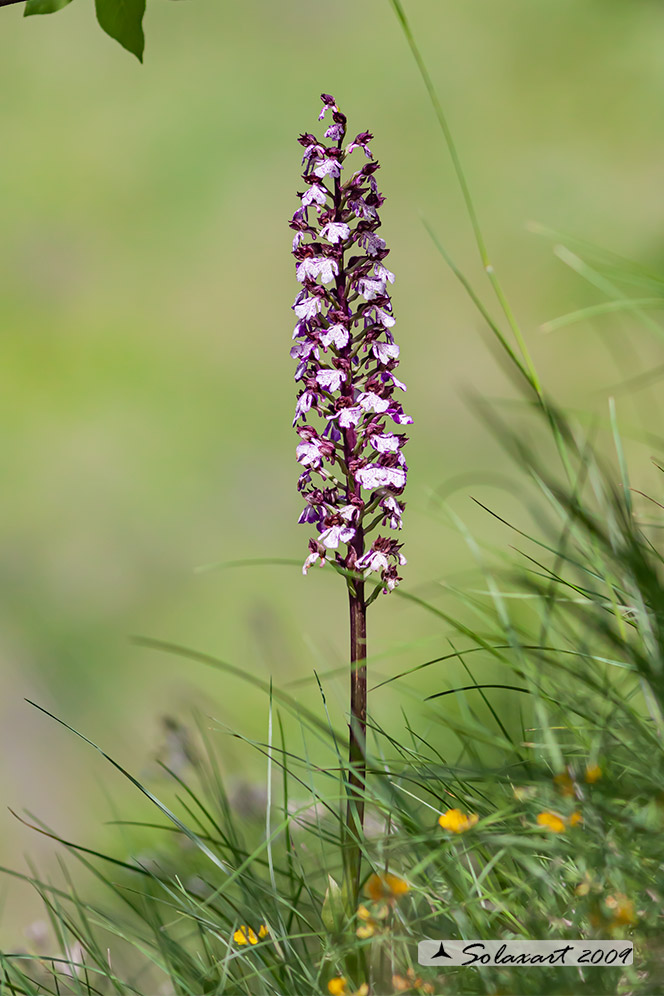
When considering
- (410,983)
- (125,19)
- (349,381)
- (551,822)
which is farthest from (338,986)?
(125,19)

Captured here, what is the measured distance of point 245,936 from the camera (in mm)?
544

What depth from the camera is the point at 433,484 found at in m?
2.63

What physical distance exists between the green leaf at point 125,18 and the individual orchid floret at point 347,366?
132 mm

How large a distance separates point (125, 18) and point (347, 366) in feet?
0.89

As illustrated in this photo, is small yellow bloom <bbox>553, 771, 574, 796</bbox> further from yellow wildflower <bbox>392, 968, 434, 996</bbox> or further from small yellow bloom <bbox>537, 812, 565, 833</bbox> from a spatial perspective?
yellow wildflower <bbox>392, 968, 434, 996</bbox>

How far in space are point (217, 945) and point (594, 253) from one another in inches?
20.5

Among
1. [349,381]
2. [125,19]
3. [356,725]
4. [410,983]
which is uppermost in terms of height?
[125,19]

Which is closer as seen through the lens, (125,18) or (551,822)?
(551,822)

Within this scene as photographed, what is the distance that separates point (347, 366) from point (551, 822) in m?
0.28

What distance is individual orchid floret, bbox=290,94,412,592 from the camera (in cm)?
53

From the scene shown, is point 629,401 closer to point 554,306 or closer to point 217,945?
point 554,306

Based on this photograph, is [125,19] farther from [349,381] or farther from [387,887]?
[387,887]

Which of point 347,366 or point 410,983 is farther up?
point 347,366

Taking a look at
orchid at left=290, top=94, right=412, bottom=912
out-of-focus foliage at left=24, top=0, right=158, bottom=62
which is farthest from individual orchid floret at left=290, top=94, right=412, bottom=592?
out-of-focus foliage at left=24, top=0, right=158, bottom=62
